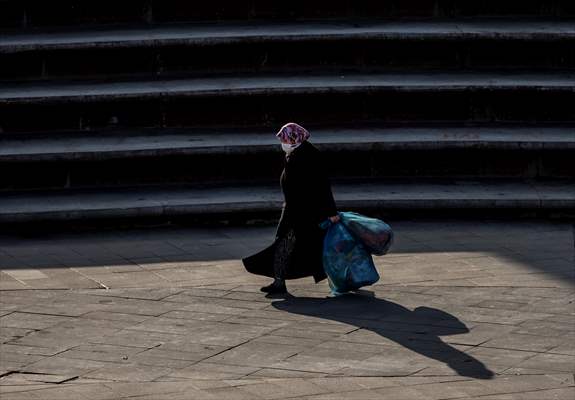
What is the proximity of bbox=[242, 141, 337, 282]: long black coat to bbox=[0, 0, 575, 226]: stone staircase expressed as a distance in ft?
9.28

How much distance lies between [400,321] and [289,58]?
6.46m

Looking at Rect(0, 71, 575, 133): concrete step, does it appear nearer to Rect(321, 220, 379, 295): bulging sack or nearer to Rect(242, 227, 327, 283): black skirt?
Rect(242, 227, 327, 283): black skirt

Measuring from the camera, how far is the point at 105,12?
18516mm

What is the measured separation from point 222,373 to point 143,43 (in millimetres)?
7707

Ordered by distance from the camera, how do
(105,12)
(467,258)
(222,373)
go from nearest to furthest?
(222,373) → (467,258) → (105,12)

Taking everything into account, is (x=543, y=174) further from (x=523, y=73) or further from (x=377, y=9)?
(x=377, y=9)

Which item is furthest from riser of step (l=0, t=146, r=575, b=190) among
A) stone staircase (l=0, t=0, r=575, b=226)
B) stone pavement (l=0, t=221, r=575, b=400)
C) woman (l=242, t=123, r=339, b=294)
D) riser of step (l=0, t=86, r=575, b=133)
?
woman (l=242, t=123, r=339, b=294)

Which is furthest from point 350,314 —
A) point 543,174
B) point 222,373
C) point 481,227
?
point 543,174

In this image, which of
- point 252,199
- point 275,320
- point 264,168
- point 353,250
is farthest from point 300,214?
point 264,168

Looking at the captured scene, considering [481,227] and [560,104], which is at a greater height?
[560,104]

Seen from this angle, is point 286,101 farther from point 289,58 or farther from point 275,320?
point 275,320

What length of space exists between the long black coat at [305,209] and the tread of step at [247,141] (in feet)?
11.8

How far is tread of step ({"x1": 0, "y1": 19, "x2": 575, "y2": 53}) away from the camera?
17609 mm

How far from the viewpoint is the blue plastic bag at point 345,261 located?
→ 13.0 metres
